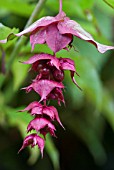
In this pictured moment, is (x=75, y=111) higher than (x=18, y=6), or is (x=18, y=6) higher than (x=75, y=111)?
(x=18, y=6)

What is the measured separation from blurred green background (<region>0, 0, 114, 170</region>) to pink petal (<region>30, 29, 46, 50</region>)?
55 cm

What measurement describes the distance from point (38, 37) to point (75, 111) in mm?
1477

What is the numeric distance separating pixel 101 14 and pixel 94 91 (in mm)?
598

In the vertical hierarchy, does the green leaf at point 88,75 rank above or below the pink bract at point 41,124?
above

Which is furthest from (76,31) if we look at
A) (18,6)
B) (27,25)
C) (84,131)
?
(84,131)

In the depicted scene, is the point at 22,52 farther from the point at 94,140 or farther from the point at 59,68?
the point at 94,140

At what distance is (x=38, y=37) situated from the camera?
0.63 metres

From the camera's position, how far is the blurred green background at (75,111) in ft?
4.49

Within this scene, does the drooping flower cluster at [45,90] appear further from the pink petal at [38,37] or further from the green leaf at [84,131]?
the green leaf at [84,131]

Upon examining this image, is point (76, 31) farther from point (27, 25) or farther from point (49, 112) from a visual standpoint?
point (27, 25)

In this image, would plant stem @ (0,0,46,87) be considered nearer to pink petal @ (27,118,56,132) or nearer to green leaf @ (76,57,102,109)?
green leaf @ (76,57,102,109)

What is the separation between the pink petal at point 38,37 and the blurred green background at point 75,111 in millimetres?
548

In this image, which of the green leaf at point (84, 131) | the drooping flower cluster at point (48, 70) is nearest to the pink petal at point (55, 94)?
the drooping flower cluster at point (48, 70)

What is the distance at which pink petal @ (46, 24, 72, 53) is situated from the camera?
61 cm
